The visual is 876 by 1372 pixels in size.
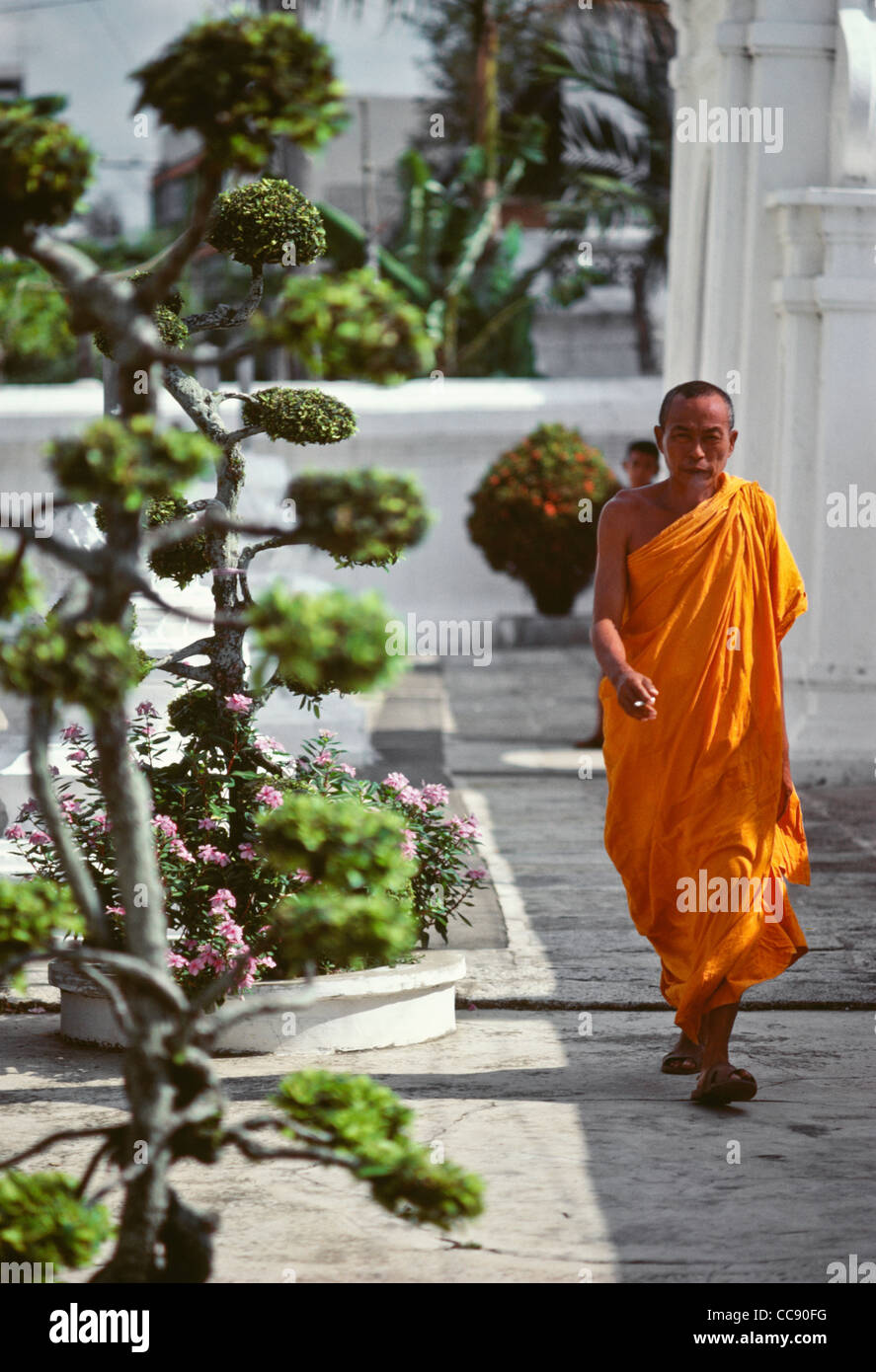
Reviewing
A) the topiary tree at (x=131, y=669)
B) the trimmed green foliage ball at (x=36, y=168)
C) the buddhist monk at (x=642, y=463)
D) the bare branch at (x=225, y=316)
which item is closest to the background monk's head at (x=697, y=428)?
the bare branch at (x=225, y=316)

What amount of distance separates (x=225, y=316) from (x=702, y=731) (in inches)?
67.2

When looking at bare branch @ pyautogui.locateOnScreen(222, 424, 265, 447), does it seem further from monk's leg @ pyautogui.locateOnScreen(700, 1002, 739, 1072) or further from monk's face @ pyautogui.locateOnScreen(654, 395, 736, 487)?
monk's leg @ pyautogui.locateOnScreen(700, 1002, 739, 1072)

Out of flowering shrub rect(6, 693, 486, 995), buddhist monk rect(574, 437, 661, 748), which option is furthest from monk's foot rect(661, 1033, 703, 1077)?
buddhist monk rect(574, 437, 661, 748)

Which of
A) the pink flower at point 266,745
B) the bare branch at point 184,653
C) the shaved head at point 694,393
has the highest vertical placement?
the shaved head at point 694,393

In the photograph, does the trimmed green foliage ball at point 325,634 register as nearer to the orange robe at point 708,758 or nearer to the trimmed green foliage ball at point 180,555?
the orange robe at point 708,758

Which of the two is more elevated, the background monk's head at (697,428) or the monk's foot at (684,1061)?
the background monk's head at (697,428)

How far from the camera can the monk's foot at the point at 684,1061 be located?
15.7 feet

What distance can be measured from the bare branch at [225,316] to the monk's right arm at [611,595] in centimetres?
113

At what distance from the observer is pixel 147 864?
2.89 meters

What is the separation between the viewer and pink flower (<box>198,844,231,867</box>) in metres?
4.89

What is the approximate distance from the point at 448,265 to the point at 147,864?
18.1 metres

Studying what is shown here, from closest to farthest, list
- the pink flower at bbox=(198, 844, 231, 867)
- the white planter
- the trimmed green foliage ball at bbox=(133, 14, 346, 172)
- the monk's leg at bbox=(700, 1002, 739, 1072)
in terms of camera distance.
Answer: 1. the trimmed green foliage ball at bbox=(133, 14, 346, 172)
2. the monk's leg at bbox=(700, 1002, 739, 1072)
3. the pink flower at bbox=(198, 844, 231, 867)
4. the white planter

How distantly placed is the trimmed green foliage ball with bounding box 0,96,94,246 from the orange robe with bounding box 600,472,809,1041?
2299 mm

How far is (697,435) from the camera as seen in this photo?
470 centimetres
